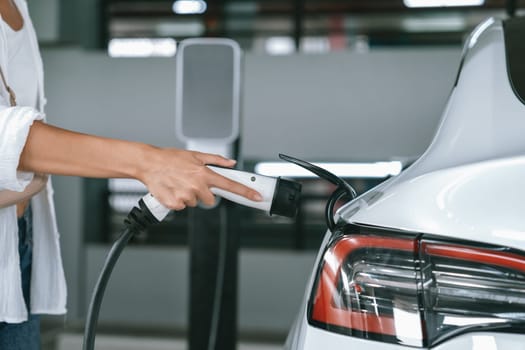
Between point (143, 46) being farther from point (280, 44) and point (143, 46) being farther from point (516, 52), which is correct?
point (516, 52)

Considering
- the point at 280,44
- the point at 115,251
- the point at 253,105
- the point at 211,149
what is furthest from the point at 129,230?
the point at 280,44

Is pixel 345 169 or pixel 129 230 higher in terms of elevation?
pixel 129 230

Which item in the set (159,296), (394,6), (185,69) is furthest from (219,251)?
(394,6)

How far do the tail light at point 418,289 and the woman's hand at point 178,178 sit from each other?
20cm

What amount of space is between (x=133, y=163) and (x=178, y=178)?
0.07m

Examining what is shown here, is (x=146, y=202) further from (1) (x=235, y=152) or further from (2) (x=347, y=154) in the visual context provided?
(2) (x=347, y=154)

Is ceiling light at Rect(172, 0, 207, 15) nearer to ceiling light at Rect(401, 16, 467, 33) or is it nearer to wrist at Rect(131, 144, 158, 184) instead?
ceiling light at Rect(401, 16, 467, 33)

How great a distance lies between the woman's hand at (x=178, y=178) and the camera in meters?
1.04

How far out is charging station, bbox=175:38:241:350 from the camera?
3107 mm

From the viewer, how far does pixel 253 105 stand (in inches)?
201

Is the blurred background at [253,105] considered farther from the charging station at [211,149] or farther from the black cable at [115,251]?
the black cable at [115,251]

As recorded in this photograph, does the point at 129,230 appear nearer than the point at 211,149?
Yes

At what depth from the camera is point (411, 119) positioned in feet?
16.1

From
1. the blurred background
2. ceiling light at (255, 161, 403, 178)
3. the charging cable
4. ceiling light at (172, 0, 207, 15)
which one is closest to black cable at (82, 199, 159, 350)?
the charging cable
